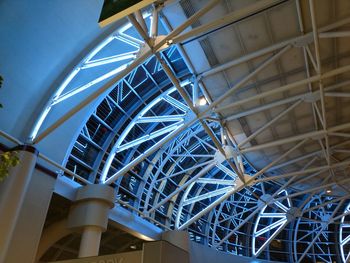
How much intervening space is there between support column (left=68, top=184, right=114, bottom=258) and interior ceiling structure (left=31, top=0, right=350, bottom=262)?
93 centimetres

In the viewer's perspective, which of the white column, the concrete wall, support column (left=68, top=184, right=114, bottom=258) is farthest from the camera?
the concrete wall

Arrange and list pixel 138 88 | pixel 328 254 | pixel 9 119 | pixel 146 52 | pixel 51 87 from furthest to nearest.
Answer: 1. pixel 328 254
2. pixel 138 88
3. pixel 51 87
4. pixel 9 119
5. pixel 146 52

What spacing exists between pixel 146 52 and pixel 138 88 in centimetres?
917

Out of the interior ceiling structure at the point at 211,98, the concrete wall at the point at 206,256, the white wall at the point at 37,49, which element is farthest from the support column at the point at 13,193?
the concrete wall at the point at 206,256

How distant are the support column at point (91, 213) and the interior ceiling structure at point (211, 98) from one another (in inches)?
36.5

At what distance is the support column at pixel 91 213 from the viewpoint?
12656 millimetres

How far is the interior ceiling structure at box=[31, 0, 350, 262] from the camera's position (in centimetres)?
1191

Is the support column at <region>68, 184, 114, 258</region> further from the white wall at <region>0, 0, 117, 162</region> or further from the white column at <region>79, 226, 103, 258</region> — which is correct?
the white wall at <region>0, 0, 117, 162</region>

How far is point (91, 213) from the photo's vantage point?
13000mm

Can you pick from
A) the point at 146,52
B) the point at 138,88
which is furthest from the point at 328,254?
the point at 146,52

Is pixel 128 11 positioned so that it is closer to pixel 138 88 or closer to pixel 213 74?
pixel 213 74

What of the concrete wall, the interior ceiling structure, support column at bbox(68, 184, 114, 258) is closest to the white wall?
the interior ceiling structure

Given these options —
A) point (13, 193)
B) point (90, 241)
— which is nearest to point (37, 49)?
point (13, 193)

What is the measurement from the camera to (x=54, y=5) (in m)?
11.9
